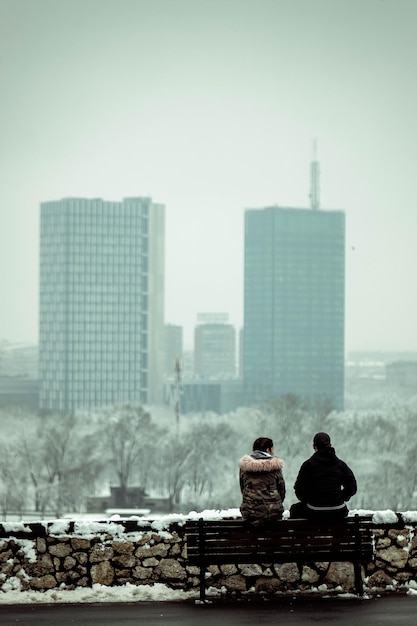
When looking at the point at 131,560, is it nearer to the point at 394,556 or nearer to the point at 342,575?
the point at 342,575

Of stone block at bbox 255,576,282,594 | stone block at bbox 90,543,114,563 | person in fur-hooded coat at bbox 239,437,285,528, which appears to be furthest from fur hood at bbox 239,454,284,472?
stone block at bbox 90,543,114,563

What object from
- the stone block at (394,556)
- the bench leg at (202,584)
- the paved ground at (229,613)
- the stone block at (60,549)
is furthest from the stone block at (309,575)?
the stone block at (60,549)

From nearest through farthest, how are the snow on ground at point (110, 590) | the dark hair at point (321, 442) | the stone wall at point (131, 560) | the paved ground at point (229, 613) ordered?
the paved ground at point (229, 613) → the dark hair at point (321, 442) → the snow on ground at point (110, 590) → the stone wall at point (131, 560)

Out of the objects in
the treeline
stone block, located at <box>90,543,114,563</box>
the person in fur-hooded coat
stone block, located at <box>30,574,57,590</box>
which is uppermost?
the person in fur-hooded coat

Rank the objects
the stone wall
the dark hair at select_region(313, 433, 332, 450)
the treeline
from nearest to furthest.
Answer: the dark hair at select_region(313, 433, 332, 450), the stone wall, the treeline

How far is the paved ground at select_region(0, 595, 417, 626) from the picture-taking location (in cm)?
1080

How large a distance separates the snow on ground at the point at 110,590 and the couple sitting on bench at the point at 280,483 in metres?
0.32

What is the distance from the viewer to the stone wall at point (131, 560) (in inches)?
477

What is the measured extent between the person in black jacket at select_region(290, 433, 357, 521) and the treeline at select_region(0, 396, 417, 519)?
80.1 meters

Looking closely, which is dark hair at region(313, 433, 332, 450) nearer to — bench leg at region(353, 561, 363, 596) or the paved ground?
bench leg at region(353, 561, 363, 596)

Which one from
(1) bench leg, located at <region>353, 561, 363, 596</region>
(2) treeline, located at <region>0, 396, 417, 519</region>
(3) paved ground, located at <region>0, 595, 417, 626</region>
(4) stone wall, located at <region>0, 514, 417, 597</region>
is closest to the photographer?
(3) paved ground, located at <region>0, 595, 417, 626</region>

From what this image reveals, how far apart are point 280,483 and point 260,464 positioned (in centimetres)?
27

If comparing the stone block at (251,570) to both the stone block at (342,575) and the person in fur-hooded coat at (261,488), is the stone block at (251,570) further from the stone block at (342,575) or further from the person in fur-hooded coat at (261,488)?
the stone block at (342,575)

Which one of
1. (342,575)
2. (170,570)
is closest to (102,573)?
(170,570)
